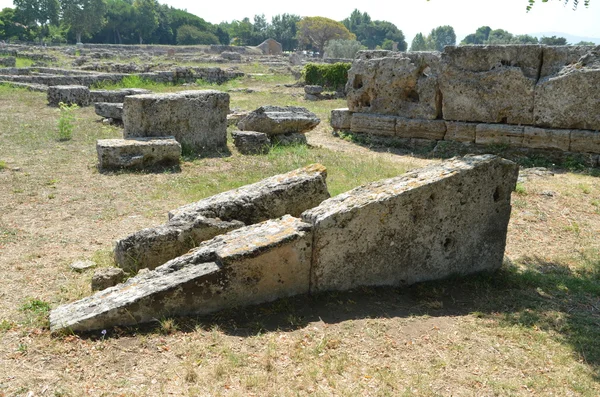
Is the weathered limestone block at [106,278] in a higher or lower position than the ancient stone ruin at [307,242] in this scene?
lower

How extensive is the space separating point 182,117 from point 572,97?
8.03m

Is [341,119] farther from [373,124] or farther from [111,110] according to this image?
[111,110]

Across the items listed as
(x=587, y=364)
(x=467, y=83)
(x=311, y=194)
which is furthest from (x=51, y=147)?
(x=587, y=364)

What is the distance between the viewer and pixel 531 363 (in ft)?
13.1

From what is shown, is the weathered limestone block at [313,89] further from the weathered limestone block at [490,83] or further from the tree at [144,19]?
the tree at [144,19]

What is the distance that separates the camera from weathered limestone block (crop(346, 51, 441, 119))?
12.9m

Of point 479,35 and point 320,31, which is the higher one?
point 479,35

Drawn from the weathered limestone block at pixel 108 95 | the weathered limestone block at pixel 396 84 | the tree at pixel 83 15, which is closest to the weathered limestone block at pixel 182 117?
the weathered limestone block at pixel 396 84

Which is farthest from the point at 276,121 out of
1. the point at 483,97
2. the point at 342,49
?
the point at 342,49

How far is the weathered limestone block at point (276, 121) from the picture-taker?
39.6ft

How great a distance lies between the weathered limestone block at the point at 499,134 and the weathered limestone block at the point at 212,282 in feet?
28.0

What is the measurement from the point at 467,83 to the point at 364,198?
8.31 meters

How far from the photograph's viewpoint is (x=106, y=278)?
501 centimetres

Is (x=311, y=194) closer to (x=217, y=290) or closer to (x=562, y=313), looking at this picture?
(x=217, y=290)
